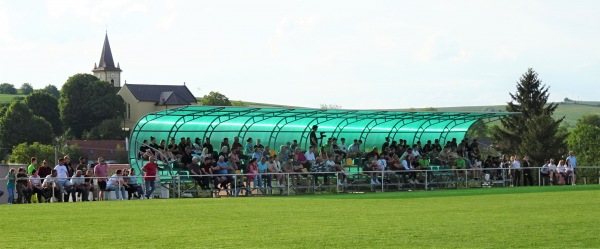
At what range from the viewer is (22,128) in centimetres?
13475

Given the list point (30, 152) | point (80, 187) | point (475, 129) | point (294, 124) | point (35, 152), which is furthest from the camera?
point (35, 152)

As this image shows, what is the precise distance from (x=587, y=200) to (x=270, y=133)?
720 inches

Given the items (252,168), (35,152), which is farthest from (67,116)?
(252,168)

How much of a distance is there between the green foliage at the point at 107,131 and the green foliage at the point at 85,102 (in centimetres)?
160

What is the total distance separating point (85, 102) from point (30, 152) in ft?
61.4

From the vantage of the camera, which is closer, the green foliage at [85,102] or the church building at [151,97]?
the green foliage at [85,102]

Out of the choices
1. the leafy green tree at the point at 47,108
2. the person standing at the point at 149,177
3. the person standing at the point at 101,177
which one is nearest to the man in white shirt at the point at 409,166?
the person standing at the point at 149,177

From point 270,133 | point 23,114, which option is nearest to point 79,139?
point 23,114

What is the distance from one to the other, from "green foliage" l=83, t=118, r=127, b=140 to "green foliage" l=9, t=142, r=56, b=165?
12.6 m

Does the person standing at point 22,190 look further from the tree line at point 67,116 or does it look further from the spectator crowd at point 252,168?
the tree line at point 67,116

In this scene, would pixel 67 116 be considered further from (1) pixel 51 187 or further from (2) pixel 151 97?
(1) pixel 51 187

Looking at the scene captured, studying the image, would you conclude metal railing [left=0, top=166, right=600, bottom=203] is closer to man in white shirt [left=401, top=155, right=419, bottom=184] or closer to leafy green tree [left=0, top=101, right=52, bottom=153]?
man in white shirt [left=401, top=155, right=419, bottom=184]

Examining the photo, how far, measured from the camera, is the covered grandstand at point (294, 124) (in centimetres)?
3762

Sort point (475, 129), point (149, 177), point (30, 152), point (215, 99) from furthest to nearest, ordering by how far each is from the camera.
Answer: point (215, 99)
point (30, 152)
point (475, 129)
point (149, 177)
